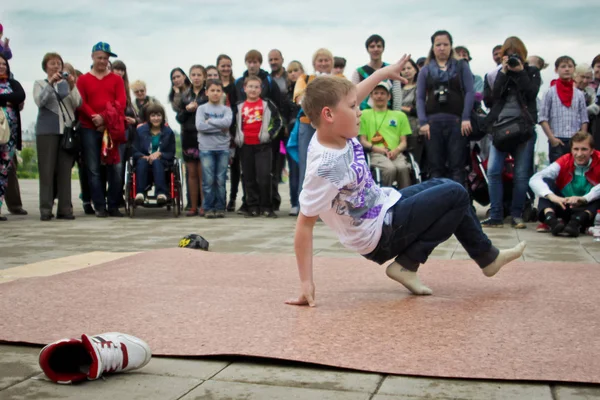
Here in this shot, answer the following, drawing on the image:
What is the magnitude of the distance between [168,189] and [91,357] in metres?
7.36

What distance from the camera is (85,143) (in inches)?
372

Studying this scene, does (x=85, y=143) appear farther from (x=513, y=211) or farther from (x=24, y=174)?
(x=24, y=174)

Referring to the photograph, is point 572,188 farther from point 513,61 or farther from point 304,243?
point 304,243

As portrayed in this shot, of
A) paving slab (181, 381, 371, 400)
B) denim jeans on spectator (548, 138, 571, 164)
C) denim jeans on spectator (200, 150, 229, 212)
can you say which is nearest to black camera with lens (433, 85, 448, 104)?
denim jeans on spectator (548, 138, 571, 164)

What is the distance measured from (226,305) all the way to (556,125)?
587 centimetres

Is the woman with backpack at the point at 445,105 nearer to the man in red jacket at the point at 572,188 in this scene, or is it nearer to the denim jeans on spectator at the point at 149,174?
the man in red jacket at the point at 572,188

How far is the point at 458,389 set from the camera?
250 centimetres

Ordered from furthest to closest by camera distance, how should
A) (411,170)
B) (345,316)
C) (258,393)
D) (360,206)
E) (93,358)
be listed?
(411,170) → (360,206) → (345,316) → (93,358) → (258,393)

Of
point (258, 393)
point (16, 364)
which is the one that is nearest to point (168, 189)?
point (16, 364)

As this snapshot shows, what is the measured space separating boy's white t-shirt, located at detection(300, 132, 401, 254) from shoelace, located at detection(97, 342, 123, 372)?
52.1 inches

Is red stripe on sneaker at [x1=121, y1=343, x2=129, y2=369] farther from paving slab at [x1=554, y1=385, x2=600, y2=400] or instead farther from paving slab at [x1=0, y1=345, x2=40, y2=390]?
paving slab at [x1=554, y1=385, x2=600, y2=400]

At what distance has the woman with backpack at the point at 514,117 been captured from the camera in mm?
7867

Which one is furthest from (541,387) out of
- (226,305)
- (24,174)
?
(24,174)

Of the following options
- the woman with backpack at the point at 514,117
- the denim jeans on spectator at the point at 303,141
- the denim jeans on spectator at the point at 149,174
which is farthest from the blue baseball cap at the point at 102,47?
the woman with backpack at the point at 514,117
